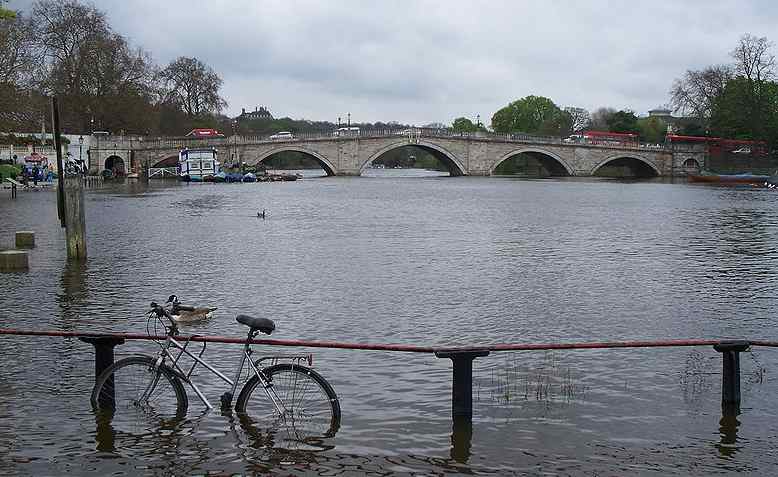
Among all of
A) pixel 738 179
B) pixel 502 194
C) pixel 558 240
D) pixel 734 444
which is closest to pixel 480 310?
pixel 734 444

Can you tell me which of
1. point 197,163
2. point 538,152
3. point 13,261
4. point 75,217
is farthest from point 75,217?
point 538,152

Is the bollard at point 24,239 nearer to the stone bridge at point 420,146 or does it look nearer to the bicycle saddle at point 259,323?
the bicycle saddle at point 259,323

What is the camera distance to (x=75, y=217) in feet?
57.8

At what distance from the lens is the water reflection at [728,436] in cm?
691

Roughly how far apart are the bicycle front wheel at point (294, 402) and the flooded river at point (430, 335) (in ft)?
0.61

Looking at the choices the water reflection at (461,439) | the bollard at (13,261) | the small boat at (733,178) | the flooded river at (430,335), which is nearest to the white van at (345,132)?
the small boat at (733,178)

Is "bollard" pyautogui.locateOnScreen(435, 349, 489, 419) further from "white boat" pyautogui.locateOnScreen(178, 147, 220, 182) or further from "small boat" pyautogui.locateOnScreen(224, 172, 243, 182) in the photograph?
"white boat" pyautogui.locateOnScreen(178, 147, 220, 182)

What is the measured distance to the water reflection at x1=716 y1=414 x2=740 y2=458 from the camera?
6914mm

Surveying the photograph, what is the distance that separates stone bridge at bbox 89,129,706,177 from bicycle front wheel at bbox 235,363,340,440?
7217 centimetres

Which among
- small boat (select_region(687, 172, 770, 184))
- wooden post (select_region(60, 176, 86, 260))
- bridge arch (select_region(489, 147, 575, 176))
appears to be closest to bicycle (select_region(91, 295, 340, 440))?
wooden post (select_region(60, 176, 86, 260))

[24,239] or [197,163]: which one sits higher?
[197,163]

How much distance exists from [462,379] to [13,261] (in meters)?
12.5

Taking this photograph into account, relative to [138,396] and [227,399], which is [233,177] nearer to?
[138,396]

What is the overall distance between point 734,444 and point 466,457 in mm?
2217
